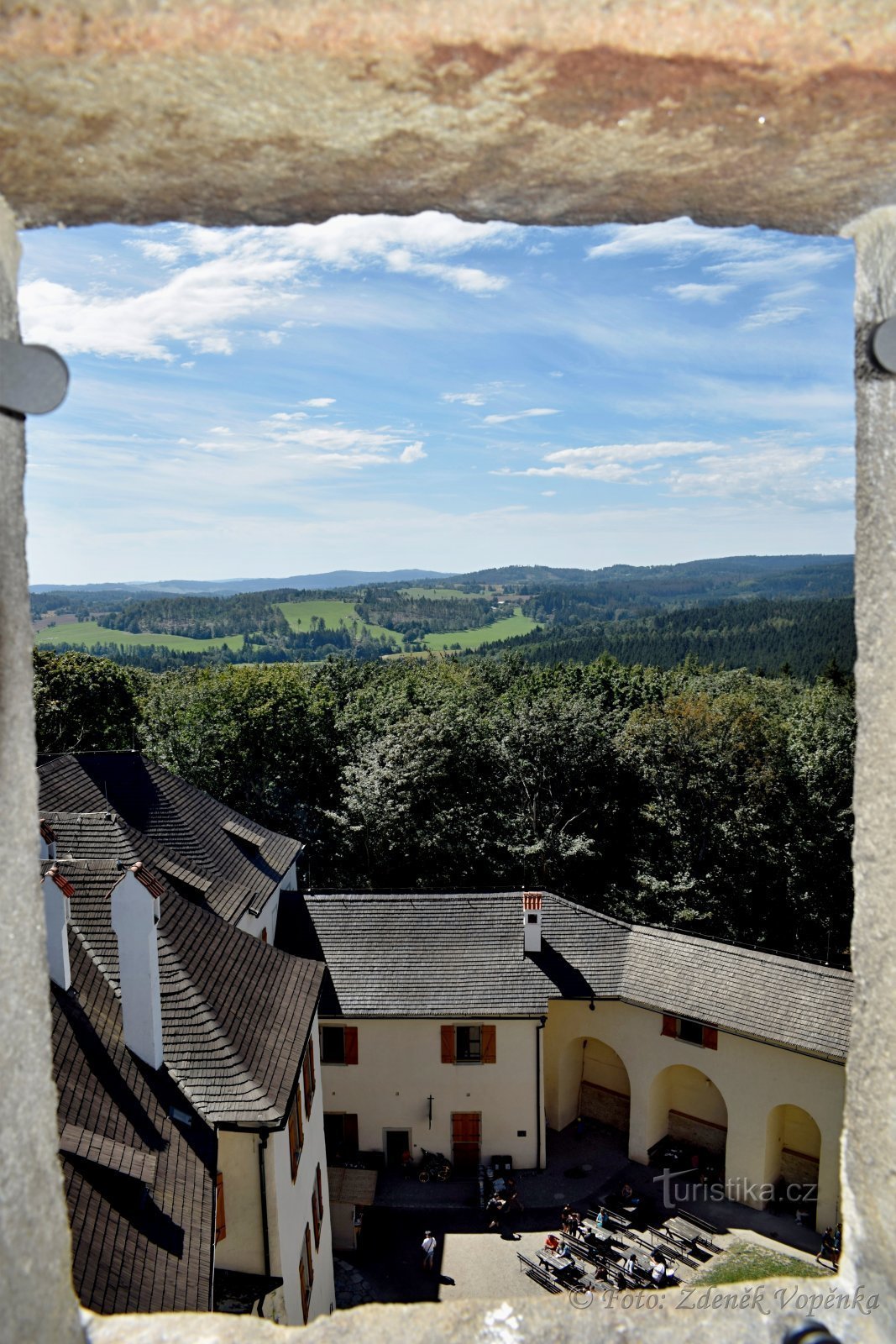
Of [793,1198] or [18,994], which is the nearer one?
[18,994]

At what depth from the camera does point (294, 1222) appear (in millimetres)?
11727

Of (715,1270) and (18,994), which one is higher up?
(18,994)

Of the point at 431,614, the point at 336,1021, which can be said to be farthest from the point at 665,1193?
the point at 431,614

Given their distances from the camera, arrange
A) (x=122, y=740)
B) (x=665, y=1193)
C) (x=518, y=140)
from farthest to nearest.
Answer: (x=122, y=740) < (x=665, y=1193) < (x=518, y=140)

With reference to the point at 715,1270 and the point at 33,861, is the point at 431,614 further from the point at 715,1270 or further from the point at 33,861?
the point at 33,861

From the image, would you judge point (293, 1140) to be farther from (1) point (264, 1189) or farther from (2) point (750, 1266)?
(2) point (750, 1266)

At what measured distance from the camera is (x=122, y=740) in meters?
34.9

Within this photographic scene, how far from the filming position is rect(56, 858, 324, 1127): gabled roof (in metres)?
10.9

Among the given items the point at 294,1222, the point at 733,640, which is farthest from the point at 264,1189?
the point at 733,640

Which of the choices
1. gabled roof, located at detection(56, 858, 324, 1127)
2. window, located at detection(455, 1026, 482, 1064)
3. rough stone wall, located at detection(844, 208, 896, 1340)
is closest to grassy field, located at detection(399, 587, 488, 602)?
window, located at detection(455, 1026, 482, 1064)

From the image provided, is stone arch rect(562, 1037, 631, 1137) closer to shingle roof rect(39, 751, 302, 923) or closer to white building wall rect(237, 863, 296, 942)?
white building wall rect(237, 863, 296, 942)

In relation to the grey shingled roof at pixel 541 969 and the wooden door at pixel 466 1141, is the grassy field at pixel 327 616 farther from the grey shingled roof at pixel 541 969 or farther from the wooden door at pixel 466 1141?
the wooden door at pixel 466 1141

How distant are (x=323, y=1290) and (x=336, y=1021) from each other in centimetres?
589

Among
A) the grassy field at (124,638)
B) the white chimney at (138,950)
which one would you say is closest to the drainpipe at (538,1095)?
the white chimney at (138,950)
